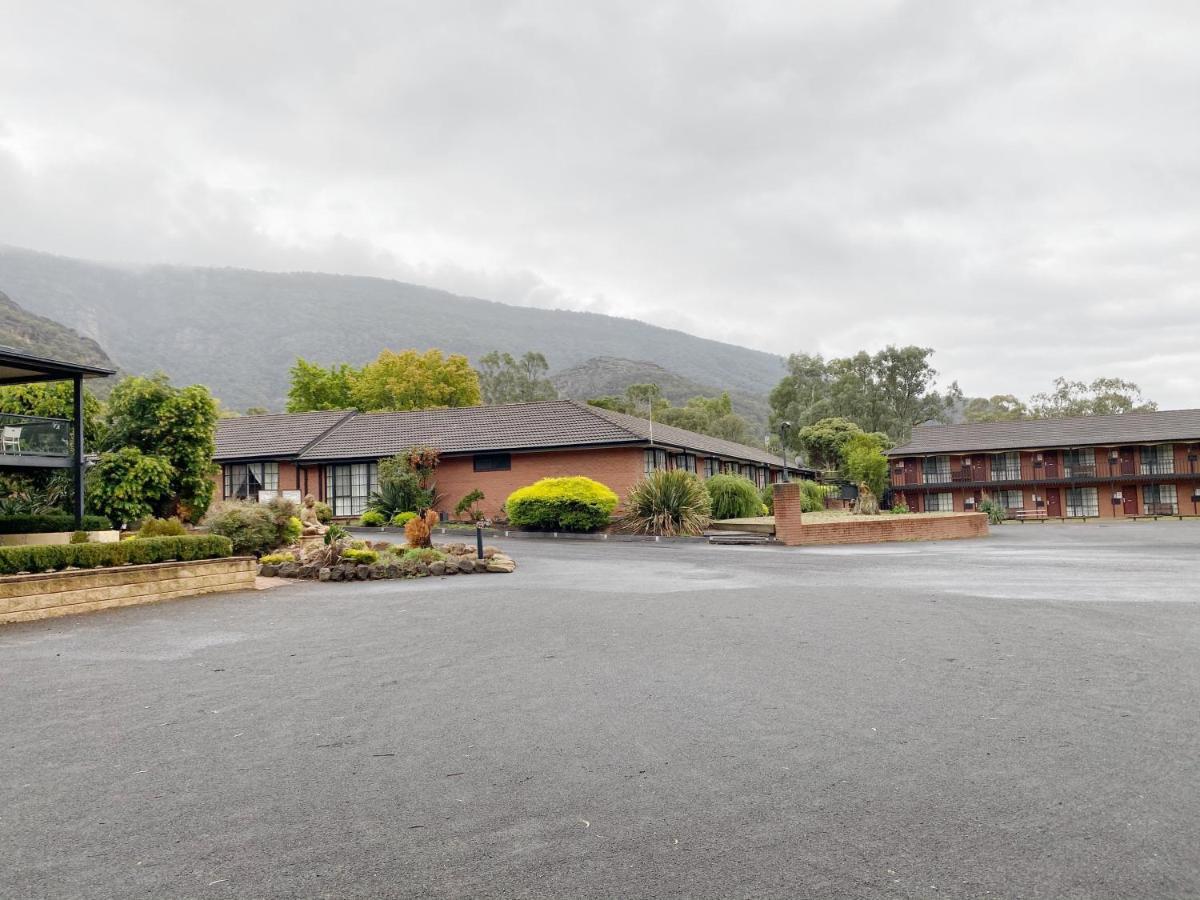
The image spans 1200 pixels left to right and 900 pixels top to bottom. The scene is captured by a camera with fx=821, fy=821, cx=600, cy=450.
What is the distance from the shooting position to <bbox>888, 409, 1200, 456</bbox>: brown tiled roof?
163 feet

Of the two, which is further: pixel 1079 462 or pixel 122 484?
pixel 1079 462

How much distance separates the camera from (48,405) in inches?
835

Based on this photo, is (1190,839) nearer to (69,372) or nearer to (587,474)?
(69,372)

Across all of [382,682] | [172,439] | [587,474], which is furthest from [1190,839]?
[587,474]

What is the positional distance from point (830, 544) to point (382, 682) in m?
18.5

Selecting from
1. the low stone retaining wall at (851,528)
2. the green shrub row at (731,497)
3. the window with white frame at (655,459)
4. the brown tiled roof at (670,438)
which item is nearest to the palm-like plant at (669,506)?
the green shrub row at (731,497)

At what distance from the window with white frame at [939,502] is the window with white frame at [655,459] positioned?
99.5 ft

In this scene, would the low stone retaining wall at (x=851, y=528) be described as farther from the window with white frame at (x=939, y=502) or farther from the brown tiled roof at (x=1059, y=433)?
the window with white frame at (x=939, y=502)

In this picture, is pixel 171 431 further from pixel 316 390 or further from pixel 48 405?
pixel 316 390

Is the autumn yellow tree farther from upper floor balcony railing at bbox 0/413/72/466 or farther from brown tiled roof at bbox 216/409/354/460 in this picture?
upper floor balcony railing at bbox 0/413/72/466

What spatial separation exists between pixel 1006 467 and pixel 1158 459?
825 centimetres

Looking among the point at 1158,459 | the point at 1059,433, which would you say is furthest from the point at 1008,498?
the point at 1158,459

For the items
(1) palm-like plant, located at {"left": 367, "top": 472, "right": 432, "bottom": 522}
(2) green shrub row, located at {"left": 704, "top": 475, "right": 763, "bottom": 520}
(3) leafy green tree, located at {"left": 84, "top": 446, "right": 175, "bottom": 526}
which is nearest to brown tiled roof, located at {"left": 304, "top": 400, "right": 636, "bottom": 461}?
(1) palm-like plant, located at {"left": 367, "top": 472, "right": 432, "bottom": 522}

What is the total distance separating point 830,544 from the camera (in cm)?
2322
